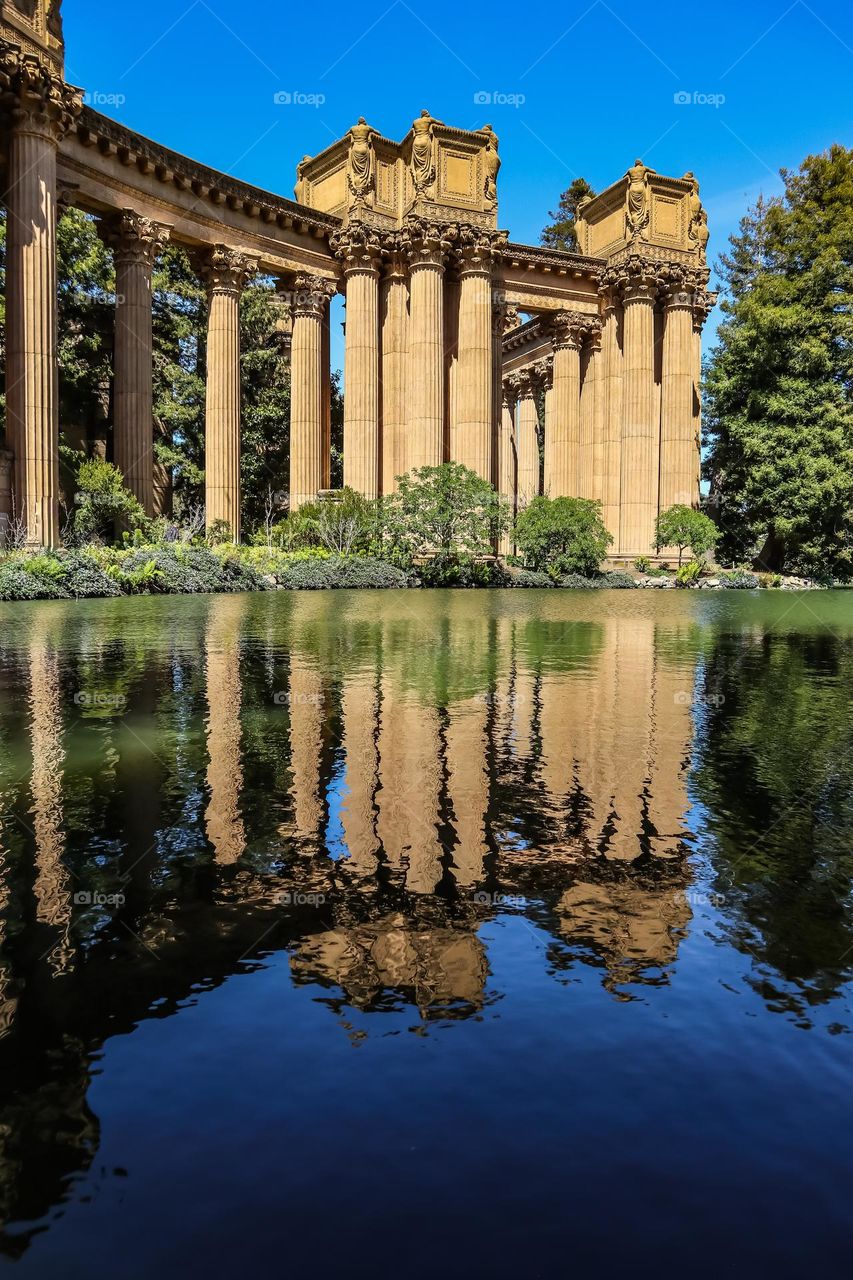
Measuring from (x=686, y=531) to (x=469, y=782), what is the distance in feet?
120

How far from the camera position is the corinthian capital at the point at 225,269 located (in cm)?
3459

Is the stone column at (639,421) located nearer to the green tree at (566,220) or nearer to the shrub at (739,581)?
the shrub at (739,581)

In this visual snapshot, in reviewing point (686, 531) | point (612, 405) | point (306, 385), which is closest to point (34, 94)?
point (306, 385)

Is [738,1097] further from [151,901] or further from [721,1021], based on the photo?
[151,901]

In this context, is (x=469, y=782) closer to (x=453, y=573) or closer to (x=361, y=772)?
(x=361, y=772)

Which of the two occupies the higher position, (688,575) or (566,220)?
(566,220)

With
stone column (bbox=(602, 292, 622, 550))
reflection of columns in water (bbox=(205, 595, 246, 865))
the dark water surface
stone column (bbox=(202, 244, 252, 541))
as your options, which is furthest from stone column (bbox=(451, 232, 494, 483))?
the dark water surface

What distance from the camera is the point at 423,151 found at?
3641 cm

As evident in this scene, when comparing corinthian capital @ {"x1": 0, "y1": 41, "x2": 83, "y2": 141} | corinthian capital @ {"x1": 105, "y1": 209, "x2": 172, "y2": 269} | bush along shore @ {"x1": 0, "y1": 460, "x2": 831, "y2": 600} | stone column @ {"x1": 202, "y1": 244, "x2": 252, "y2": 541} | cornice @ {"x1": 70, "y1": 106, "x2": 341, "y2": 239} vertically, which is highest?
cornice @ {"x1": 70, "y1": 106, "x2": 341, "y2": 239}

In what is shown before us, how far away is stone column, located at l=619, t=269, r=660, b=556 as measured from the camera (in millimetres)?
43219

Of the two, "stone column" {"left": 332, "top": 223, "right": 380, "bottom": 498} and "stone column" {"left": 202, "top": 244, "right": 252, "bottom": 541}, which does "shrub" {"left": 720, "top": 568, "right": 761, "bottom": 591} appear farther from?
"stone column" {"left": 202, "top": 244, "right": 252, "bottom": 541}

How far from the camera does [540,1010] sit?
3.15 metres

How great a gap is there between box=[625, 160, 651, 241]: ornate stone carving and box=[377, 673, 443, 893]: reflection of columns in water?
128ft

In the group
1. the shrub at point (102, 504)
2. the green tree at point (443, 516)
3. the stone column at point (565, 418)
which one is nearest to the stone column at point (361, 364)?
the green tree at point (443, 516)
